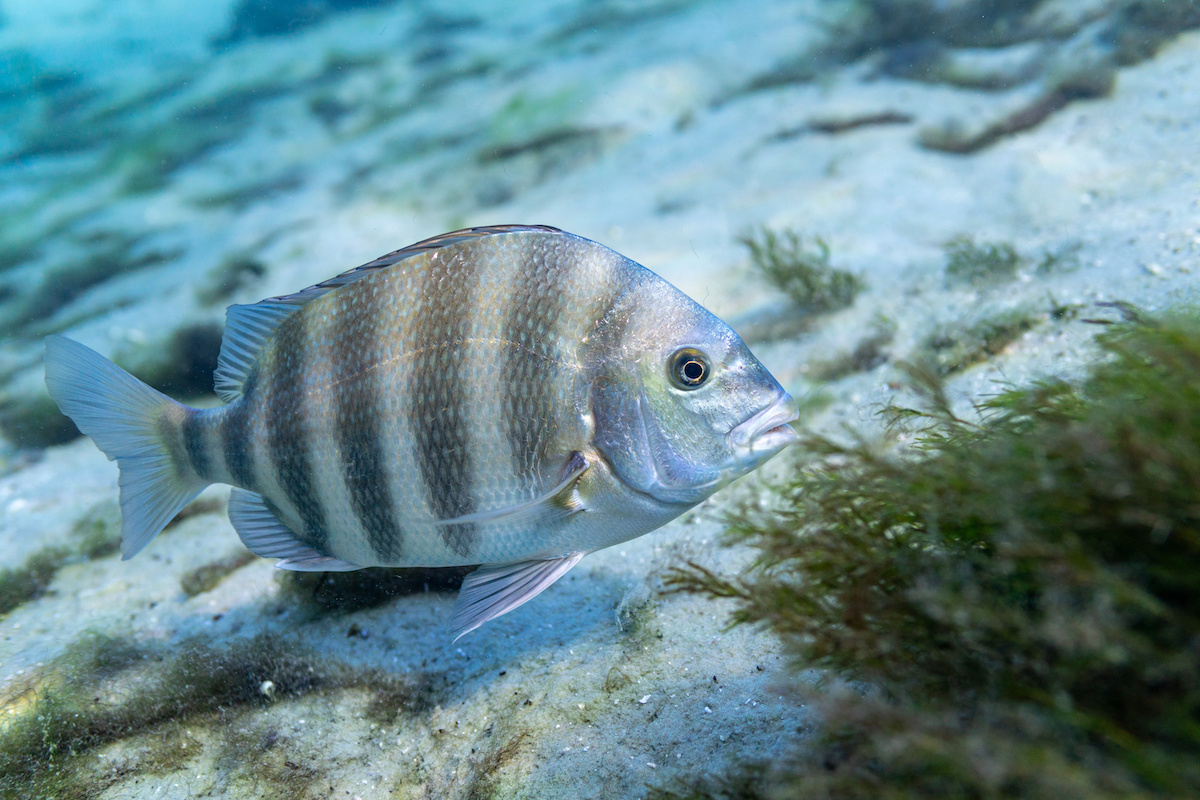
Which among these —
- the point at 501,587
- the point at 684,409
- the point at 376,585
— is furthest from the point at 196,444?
the point at 684,409

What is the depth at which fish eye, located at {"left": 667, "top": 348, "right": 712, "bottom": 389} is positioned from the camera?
221 cm

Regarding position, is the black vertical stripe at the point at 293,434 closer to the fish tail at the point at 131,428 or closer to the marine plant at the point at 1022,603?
the fish tail at the point at 131,428

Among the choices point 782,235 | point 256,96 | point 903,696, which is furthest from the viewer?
point 256,96

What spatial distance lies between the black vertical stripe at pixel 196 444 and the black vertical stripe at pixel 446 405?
3.54ft

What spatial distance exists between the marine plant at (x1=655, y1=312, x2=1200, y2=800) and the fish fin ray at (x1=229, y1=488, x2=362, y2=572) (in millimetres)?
1715

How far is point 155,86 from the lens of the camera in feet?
53.6

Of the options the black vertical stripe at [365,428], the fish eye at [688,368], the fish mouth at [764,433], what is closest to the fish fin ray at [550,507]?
the black vertical stripe at [365,428]

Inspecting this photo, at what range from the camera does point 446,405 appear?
2.32m

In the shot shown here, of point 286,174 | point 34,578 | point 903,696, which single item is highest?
point 286,174

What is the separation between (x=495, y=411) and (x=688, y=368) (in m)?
0.72

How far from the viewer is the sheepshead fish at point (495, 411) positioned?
7.27ft

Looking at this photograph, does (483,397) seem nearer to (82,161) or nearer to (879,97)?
(879,97)

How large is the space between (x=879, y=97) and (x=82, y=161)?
15.4 meters

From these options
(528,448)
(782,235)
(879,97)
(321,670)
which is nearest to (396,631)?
(321,670)
